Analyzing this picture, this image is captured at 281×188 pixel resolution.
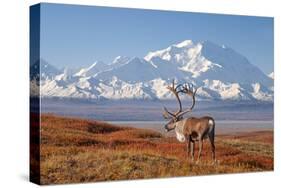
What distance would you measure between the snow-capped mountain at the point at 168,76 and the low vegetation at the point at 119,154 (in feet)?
1.84

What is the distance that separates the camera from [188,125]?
1377 cm

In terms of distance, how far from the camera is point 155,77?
13.7 m

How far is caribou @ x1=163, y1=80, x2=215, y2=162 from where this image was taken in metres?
13.7

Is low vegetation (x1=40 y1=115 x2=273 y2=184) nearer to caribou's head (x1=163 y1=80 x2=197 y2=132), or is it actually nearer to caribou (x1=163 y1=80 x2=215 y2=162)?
caribou (x1=163 y1=80 x2=215 y2=162)

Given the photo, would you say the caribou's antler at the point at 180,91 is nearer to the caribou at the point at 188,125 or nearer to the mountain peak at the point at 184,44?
the caribou at the point at 188,125

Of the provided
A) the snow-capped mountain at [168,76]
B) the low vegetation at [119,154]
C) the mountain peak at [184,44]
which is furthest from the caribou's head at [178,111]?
the mountain peak at [184,44]

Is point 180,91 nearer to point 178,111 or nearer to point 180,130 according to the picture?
point 178,111

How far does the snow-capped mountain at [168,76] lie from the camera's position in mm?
12959

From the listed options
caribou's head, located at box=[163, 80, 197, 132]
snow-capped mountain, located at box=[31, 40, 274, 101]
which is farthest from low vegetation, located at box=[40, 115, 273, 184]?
snow-capped mountain, located at box=[31, 40, 274, 101]

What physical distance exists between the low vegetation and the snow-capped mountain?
1.84 ft

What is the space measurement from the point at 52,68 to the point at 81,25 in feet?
2.93

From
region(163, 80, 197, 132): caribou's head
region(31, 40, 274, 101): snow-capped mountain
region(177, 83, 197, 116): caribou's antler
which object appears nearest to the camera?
region(31, 40, 274, 101): snow-capped mountain

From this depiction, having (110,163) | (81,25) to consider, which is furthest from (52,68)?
(110,163)

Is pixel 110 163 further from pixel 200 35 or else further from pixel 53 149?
pixel 200 35
